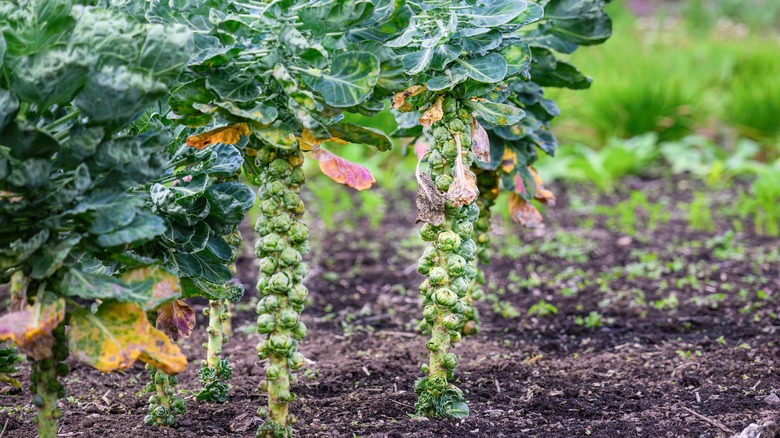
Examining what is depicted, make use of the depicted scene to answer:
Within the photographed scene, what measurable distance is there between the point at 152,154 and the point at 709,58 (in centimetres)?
791

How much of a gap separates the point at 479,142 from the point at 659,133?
5176 mm

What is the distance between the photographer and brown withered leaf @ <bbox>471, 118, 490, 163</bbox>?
86.0 inches

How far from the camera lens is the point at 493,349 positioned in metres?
3.09

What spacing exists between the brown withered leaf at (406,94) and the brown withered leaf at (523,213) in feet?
3.05

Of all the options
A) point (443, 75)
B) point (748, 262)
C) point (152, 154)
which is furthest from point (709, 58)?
point (152, 154)

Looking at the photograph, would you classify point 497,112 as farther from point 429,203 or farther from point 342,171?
point 342,171

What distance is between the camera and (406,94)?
208cm

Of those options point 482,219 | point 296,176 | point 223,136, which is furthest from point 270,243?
point 482,219

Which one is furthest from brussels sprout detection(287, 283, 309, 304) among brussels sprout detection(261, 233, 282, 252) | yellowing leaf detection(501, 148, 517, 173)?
yellowing leaf detection(501, 148, 517, 173)

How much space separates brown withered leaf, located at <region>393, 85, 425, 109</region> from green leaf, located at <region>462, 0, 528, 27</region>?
219 mm

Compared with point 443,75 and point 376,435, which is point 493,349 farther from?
point 443,75

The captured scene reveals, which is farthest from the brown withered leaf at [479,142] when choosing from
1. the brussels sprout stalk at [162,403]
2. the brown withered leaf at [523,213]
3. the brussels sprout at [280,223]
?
the brussels sprout stalk at [162,403]

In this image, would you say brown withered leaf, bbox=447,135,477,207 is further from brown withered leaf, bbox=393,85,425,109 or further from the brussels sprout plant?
the brussels sprout plant

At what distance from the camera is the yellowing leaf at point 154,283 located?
172 cm
